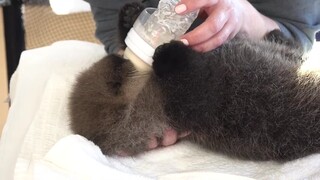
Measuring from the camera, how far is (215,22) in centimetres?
68

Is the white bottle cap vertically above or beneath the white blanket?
above

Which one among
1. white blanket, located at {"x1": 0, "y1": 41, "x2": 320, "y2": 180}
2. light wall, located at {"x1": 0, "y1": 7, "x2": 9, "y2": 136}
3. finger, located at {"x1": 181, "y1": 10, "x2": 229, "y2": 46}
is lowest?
light wall, located at {"x1": 0, "y1": 7, "x2": 9, "y2": 136}

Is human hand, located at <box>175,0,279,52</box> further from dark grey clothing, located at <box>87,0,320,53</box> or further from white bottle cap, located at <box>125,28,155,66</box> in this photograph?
dark grey clothing, located at <box>87,0,320,53</box>

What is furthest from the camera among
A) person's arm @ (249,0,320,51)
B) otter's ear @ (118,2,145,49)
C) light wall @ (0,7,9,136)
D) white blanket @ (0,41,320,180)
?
light wall @ (0,7,9,136)

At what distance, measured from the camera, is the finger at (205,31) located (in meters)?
0.67

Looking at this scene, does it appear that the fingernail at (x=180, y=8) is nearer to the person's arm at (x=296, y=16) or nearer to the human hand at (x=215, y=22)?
the human hand at (x=215, y=22)

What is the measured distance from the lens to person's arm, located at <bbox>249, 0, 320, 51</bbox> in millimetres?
937

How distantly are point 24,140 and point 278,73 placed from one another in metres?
0.42

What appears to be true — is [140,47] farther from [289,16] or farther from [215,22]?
[289,16]

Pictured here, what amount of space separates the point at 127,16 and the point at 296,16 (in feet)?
1.30

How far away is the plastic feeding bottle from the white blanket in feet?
0.49

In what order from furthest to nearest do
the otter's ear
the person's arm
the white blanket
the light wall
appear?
1. the light wall
2. the person's arm
3. the otter's ear
4. the white blanket

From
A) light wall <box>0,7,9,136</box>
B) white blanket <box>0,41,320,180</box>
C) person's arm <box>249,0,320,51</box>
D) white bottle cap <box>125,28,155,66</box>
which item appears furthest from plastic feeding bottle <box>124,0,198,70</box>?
light wall <box>0,7,9,136</box>

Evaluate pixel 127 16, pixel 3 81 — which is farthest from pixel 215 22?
pixel 3 81
